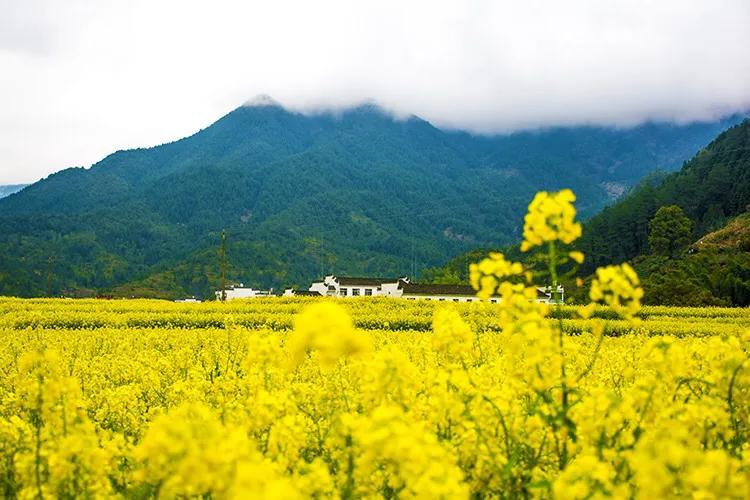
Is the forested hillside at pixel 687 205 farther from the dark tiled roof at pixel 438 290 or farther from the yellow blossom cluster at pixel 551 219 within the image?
the yellow blossom cluster at pixel 551 219

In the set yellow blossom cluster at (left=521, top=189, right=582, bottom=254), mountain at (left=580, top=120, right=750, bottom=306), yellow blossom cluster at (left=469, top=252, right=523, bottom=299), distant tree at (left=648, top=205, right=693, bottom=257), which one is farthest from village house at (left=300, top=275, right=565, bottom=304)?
yellow blossom cluster at (left=521, top=189, right=582, bottom=254)

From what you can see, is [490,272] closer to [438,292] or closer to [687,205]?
[438,292]

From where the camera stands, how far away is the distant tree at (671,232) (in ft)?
210

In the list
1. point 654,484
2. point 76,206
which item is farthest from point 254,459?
point 76,206

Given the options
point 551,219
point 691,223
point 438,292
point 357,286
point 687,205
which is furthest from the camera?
point 687,205

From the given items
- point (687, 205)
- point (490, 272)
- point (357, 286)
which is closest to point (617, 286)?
point (490, 272)

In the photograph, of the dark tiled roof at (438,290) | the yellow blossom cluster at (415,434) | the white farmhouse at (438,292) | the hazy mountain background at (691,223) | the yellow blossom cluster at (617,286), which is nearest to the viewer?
the yellow blossom cluster at (415,434)

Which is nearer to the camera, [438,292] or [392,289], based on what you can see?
[438,292]

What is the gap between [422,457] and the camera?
9.43 ft

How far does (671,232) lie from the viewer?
6500 centimetres

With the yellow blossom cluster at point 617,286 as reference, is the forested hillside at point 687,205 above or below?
above

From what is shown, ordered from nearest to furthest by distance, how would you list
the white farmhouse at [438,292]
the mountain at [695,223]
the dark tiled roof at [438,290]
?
the mountain at [695,223] → the white farmhouse at [438,292] → the dark tiled roof at [438,290]

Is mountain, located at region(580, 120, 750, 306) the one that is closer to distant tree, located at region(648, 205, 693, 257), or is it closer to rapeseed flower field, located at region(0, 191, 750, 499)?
distant tree, located at region(648, 205, 693, 257)

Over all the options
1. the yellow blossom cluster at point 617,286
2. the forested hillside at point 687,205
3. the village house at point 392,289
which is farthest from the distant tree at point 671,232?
the yellow blossom cluster at point 617,286
